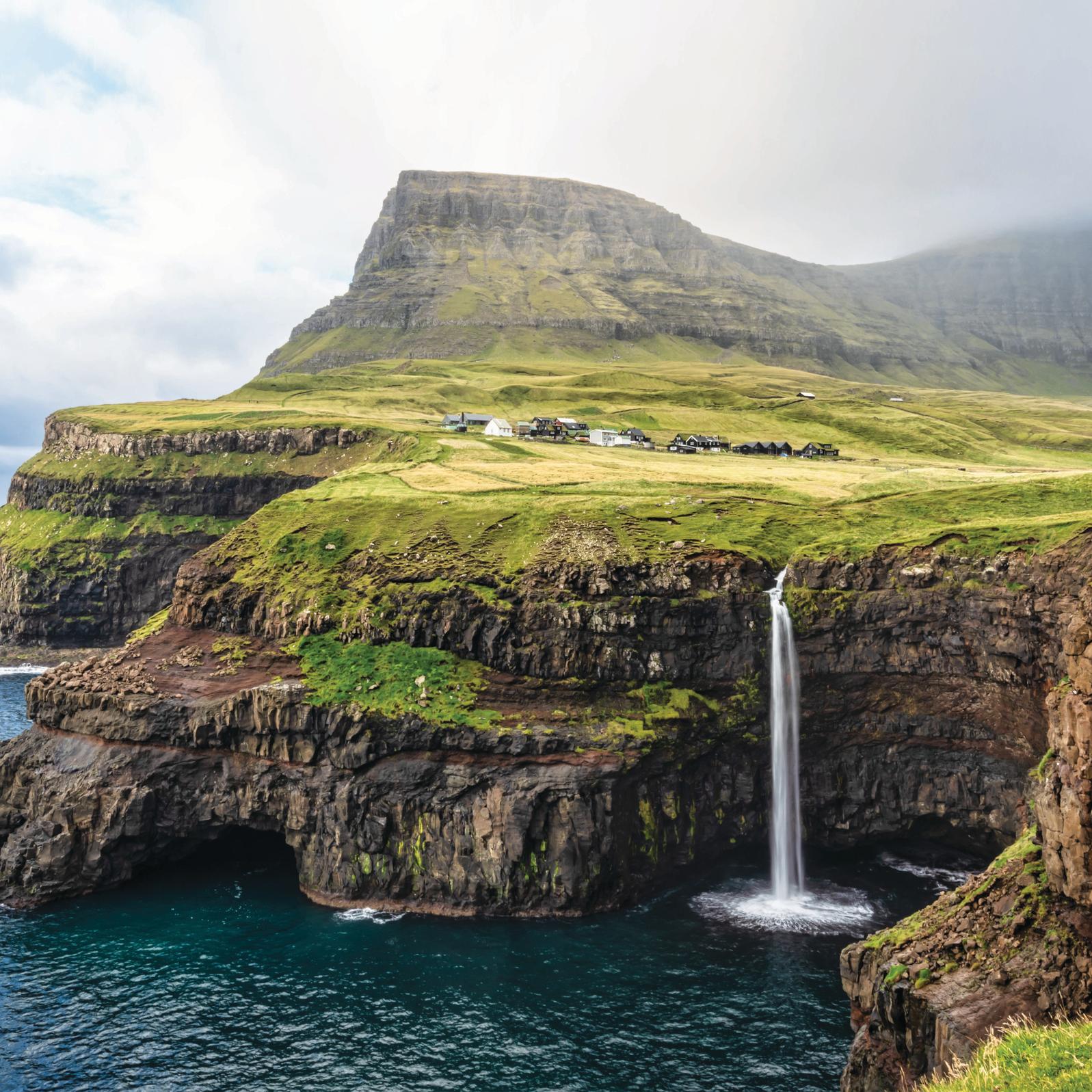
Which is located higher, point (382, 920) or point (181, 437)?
point (181, 437)

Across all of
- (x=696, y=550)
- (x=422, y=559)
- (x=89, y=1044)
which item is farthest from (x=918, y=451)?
(x=89, y=1044)

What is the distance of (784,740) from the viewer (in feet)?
239

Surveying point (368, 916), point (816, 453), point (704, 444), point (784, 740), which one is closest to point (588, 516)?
point (784, 740)

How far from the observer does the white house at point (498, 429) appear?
160 meters

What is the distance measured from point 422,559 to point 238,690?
20.1 meters

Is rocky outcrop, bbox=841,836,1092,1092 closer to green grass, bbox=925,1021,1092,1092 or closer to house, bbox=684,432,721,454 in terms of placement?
green grass, bbox=925,1021,1092,1092

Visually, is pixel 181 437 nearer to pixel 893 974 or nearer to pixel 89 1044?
pixel 89 1044

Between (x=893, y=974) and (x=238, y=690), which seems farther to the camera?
(x=238, y=690)

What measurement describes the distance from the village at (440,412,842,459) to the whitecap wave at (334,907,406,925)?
9763 centimetres

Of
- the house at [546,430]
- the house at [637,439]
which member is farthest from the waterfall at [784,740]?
the house at [546,430]

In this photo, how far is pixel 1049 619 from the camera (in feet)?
200

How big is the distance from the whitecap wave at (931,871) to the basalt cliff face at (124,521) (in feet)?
376

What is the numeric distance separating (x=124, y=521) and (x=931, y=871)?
153747 millimetres

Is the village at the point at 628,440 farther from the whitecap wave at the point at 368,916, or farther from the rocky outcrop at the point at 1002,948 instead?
the rocky outcrop at the point at 1002,948
